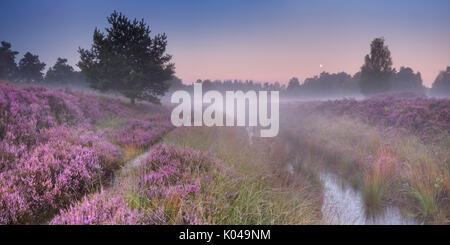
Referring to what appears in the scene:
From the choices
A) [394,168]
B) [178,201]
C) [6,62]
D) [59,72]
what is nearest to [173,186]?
[178,201]

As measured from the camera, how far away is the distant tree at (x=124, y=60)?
603 inches

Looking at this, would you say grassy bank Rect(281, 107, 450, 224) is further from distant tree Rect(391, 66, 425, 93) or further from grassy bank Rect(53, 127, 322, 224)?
distant tree Rect(391, 66, 425, 93)

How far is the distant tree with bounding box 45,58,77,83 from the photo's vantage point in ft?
129

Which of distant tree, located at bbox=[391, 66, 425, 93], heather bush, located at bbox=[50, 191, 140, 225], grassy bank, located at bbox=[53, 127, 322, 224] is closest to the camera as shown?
heather bush, located at bbox=[50, 191, 140, 225]

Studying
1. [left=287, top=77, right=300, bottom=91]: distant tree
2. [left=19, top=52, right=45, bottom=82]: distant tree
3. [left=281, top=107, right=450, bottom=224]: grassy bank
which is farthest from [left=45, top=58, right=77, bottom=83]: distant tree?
[left=287, top=77, right=300, bottom=91]: distant tree

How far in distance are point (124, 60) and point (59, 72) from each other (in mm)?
39623

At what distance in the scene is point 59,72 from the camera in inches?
1618

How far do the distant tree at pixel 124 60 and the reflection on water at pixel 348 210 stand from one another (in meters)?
15.9

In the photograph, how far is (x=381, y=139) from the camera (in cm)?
837

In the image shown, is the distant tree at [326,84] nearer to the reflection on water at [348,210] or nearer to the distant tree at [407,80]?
the distant tree at [407,80]

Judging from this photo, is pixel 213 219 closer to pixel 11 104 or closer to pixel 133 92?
pixel 11 104

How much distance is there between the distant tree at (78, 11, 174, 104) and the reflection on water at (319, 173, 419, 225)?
15859 mm

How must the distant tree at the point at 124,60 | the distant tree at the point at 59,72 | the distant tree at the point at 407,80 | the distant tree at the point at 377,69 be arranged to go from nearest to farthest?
the distant tree at the point at 124,60
the distant tree at the point at 377,69
the distant tree at the point at 59,72
the distant tree at the point at 407,80

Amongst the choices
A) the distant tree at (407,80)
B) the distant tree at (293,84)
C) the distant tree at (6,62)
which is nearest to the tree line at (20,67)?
the distant tree at (6,62)
